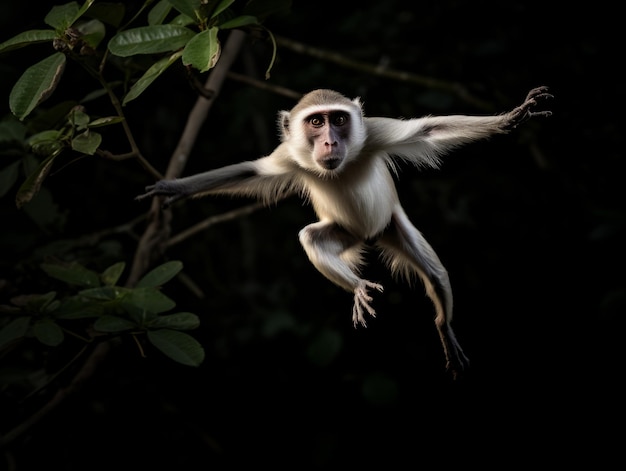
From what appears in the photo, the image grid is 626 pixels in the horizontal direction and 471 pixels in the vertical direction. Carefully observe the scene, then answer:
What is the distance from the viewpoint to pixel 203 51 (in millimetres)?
2230

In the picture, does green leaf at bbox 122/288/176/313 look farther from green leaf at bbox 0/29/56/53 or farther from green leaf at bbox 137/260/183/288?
green leaf at bbox 0/29/56/53

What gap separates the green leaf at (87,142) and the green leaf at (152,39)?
31cm

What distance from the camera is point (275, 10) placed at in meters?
2.72

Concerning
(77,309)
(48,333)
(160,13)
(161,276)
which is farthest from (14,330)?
(160,13)

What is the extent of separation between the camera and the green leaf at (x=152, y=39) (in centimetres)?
236

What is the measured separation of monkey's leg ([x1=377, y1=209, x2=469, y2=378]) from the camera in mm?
3383

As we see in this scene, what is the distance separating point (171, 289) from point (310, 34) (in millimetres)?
2689

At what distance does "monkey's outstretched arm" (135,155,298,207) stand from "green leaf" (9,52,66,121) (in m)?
0.60

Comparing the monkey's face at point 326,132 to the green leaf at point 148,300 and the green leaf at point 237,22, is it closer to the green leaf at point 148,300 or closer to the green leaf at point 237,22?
the green leaf at point 237,22

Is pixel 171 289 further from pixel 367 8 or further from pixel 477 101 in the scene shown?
pixel 367 8

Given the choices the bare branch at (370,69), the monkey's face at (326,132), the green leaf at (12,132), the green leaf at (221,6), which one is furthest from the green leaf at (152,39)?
the bare branch at (370,69)

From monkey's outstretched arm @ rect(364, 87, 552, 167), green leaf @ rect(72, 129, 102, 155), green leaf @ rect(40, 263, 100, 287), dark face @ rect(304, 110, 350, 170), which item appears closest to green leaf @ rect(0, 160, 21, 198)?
green leaf @ rect(40, 263, 100, 287)

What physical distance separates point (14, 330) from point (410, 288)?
95.2 inches

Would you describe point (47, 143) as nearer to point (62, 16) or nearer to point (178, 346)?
point (62, 16)
